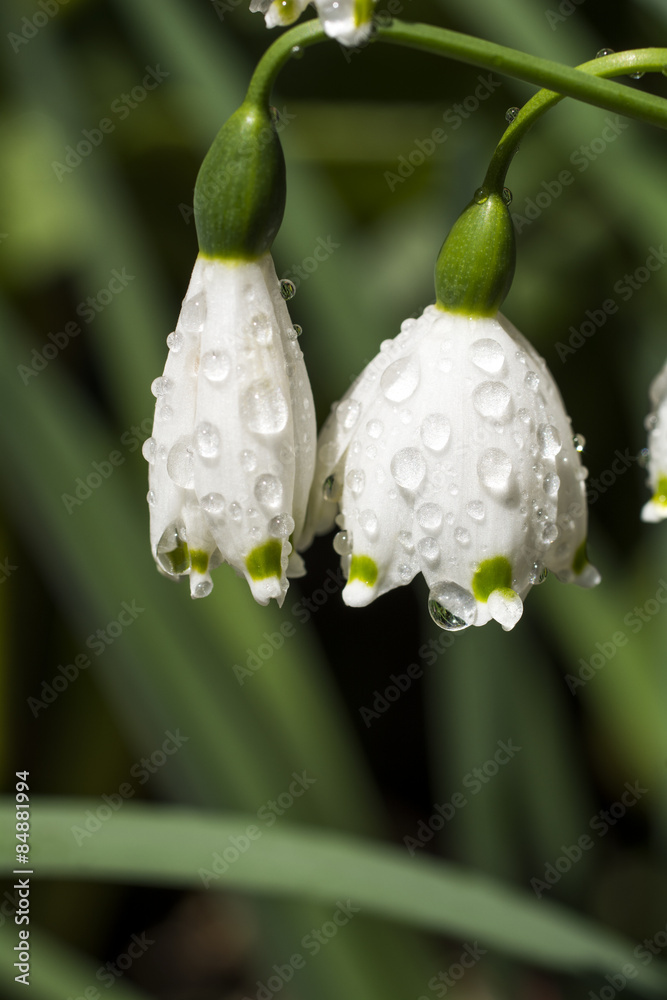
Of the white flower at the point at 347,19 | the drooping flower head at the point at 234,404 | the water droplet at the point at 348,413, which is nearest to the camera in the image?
the white flower at the point at 347,19

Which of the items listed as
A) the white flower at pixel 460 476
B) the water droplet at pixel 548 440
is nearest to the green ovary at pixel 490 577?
the white flower at pixel 460 476

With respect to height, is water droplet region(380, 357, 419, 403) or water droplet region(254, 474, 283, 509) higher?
water droplet region(380, 357, 419, 403)

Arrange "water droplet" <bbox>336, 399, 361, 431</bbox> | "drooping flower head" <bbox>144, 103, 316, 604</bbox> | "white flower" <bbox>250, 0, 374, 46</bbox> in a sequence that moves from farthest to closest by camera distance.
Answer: "water droplet" <bbox>336, 399, 361, 431</bbox>, "drooping flower head" <bbox>144, 103, 316, 604</bbox>, "white flower" <bbox>250, 0, 374, 46</bbox>

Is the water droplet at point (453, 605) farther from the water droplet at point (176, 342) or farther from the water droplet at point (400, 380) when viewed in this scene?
the water droplet at point (176, 342)

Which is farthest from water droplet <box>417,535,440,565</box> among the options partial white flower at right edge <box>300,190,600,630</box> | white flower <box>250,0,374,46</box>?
white flower <box>250,0,374,46</box>

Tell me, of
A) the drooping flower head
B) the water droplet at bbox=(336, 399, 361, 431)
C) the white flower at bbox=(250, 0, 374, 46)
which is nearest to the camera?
the white flower at bbox=(250, 0, 374, 46)

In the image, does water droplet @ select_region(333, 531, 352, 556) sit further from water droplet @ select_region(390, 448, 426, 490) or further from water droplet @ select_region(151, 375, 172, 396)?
water droplet @ select_region(151, 375, 172, 396)

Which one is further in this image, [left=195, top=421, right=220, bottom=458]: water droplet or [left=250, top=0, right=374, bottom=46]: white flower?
[left=195, top=421, right=220, bottom=458]: water droplet
